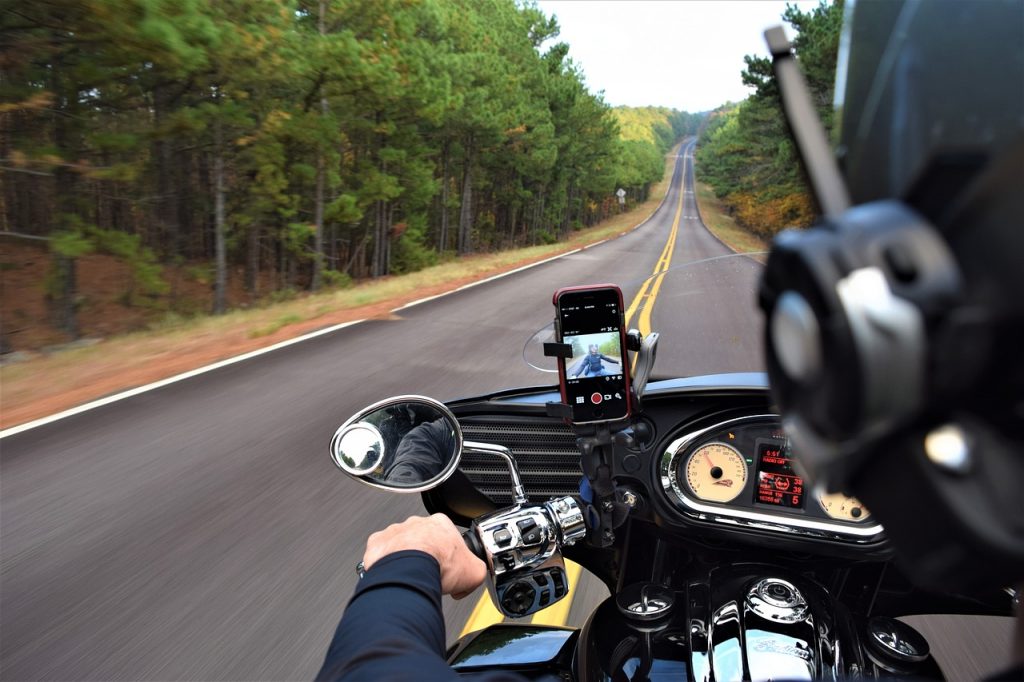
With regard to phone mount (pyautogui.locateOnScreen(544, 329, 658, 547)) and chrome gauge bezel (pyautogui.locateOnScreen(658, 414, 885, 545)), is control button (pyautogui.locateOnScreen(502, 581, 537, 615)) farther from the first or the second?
chrome gauge bezel (pyautogui.locateOnScreen(658, 414, 885, 545))

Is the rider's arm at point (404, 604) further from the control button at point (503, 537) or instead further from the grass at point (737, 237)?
the grass at point (737, 237)

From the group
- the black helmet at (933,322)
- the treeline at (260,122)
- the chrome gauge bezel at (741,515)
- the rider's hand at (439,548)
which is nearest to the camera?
the black helmet at (933,322)

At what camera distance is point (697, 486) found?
2.12 m

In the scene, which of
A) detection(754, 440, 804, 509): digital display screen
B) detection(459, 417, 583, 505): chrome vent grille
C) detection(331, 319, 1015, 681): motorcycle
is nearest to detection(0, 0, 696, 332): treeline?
detection(459, 417, 583, 505): chrome vent grille

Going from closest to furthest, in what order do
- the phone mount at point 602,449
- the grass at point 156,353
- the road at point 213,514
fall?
the phone mount at point 602,449 < the road at point 213,514 < the grass at point 156,353

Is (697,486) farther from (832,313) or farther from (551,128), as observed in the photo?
(551,128)

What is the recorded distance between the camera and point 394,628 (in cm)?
102

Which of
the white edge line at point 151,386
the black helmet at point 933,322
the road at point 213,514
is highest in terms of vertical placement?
the black helmet at point 933,322

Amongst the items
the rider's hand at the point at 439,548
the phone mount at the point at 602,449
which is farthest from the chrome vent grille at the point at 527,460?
the rider's hand at the point at 439,548

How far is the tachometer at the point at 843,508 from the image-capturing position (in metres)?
1.97

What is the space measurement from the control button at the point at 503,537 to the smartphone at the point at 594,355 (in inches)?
17.7

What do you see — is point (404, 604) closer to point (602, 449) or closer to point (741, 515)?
point (602, 449)

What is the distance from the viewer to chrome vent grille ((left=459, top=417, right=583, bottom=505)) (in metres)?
2.36

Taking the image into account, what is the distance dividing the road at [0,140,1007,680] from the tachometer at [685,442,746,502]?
49cm
